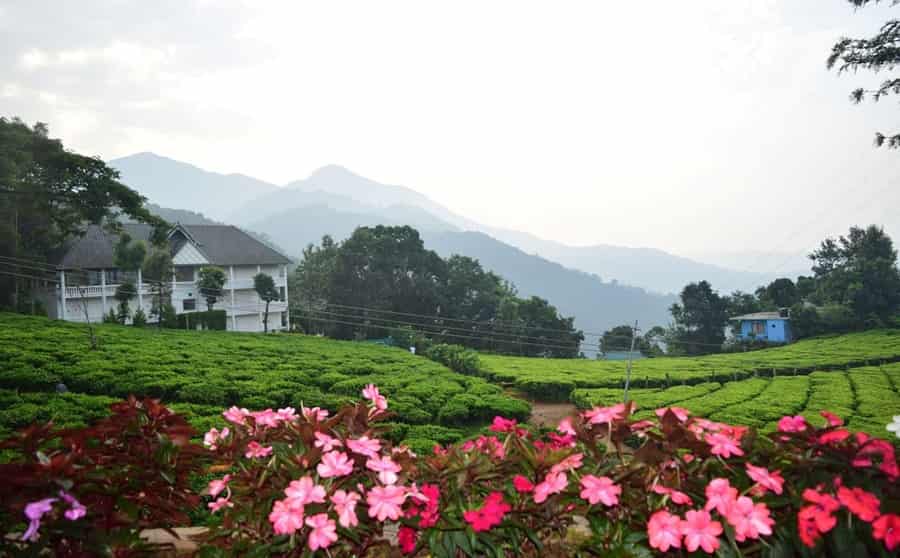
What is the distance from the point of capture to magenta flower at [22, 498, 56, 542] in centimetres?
67

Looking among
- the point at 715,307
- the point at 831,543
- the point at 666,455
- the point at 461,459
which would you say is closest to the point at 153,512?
the point at 461,459

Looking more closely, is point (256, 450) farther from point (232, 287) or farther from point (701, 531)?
point (232, 287)

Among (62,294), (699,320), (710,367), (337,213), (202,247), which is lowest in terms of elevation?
(710,367)

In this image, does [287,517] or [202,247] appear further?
[202,247]

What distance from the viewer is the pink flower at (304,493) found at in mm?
734

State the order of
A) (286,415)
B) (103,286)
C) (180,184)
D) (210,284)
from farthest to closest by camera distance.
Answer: (180,184) < (210,284) < (103,286) < (286,415)

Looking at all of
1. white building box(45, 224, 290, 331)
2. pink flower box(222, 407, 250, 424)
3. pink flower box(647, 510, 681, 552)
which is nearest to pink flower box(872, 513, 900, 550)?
pink flower box(647, 510, 681, 552)

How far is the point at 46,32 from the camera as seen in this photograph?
3.38 metres

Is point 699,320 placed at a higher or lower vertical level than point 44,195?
lower

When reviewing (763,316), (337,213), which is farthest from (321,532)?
(337,213)

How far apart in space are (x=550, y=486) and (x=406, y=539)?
233 mm

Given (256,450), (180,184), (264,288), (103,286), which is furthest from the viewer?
(180,184)

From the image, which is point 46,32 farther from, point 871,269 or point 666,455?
point 871,269

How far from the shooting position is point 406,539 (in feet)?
2.65
